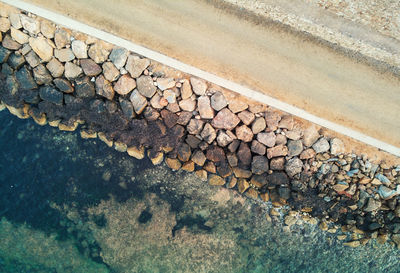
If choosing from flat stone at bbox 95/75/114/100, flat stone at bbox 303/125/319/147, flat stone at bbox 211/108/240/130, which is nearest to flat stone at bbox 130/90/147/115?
flat stone at bbox 95/75/114/100

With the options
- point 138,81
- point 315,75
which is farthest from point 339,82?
point 138,81

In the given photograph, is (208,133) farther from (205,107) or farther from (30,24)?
(30,24)

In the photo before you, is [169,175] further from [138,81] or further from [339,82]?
[339,82]

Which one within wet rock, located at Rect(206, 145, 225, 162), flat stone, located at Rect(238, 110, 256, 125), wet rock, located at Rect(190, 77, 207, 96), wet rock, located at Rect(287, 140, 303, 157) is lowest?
wet rock, located at Rect(206, 145, 225, 162)

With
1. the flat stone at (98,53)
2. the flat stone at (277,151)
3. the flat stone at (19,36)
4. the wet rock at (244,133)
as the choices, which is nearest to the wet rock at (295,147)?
the flat stone at (277,151)

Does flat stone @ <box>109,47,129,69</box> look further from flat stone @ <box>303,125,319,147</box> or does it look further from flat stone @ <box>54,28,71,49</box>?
flat stone @ <box>303,125,319,147</box>

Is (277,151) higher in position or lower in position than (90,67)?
lower

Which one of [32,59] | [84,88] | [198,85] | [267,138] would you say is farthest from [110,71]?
[267,138]
